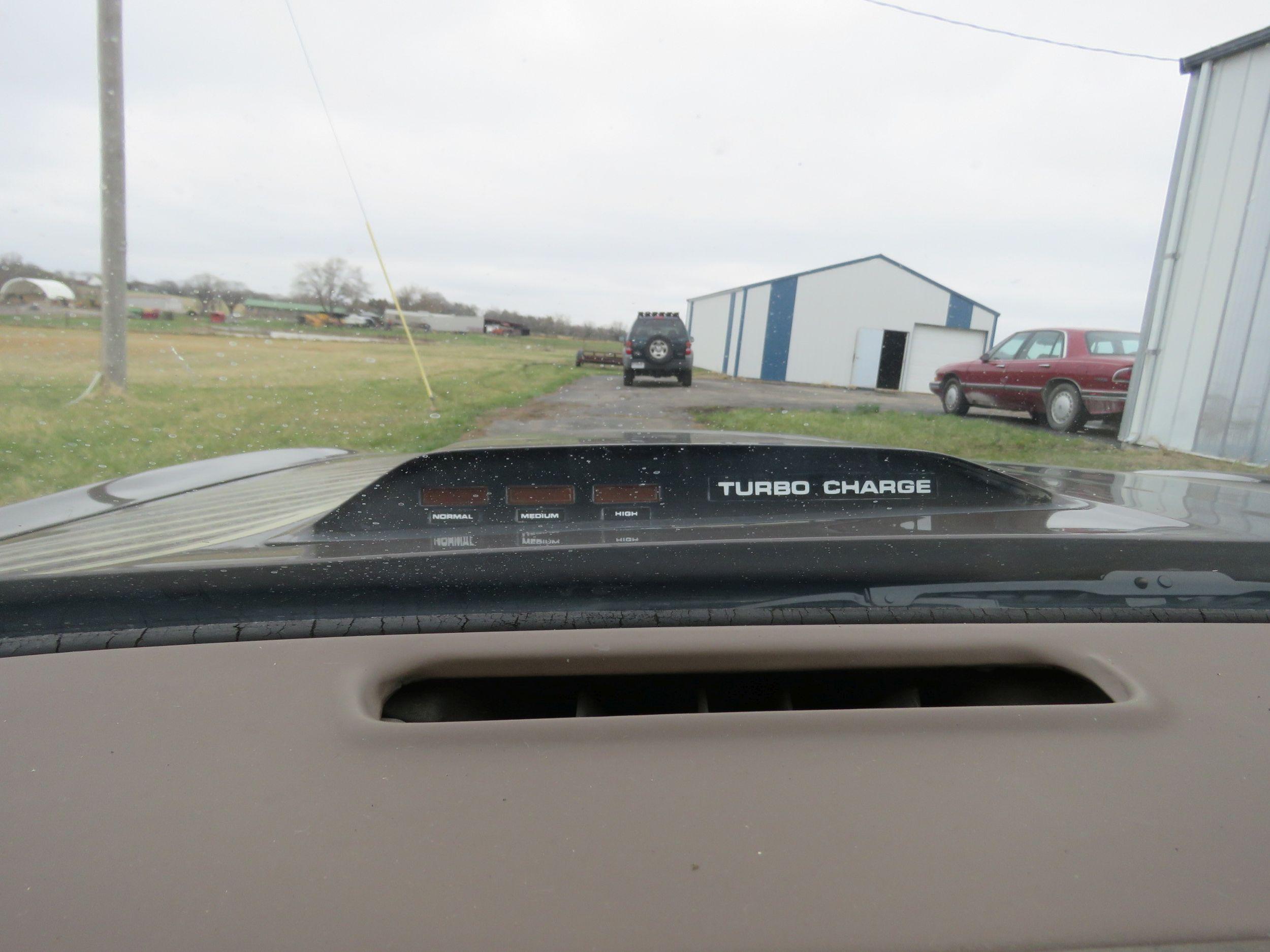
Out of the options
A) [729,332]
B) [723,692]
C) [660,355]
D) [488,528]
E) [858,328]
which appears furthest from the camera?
[729,332]

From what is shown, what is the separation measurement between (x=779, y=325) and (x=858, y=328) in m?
2.14

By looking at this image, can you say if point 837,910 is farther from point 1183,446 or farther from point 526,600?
point 1183,446

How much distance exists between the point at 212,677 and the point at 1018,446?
6.05 meters

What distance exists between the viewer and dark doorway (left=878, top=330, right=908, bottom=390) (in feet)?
45.0

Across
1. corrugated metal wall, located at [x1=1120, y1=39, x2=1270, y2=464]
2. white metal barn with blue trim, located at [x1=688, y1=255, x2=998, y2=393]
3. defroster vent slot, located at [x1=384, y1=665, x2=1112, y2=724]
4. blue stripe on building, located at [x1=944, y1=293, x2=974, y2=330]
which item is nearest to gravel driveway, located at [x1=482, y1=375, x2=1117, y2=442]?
corrugated metal wall, located at [x1=1120, y1=39, x2=1270, y2=464]

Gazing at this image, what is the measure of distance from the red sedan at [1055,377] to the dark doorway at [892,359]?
3.12 m

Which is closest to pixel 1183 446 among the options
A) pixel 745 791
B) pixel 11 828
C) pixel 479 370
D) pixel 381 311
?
pixel 479 370

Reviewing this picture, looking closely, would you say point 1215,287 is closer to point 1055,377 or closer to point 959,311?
point 1055,377

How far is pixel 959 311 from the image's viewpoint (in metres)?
15.3

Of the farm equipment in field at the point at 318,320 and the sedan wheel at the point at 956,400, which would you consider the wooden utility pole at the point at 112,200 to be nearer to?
the farm equipment in field at the point at 318,320

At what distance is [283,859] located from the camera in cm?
86

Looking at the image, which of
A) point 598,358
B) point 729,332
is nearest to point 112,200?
point 598,358

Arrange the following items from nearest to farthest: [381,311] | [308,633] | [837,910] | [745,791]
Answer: [837,910], [745,791], [308,633], [381,311]

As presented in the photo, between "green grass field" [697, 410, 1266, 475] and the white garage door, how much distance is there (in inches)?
209
